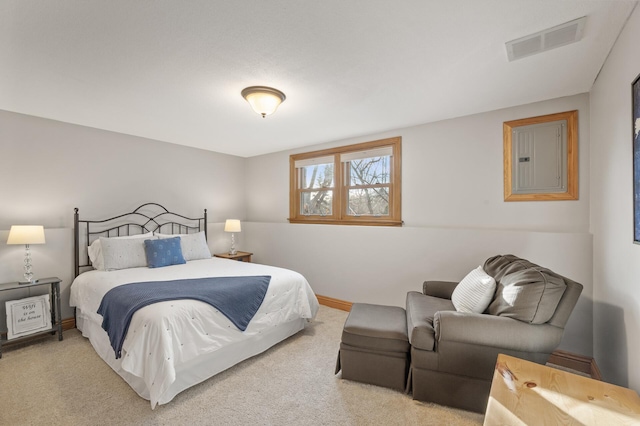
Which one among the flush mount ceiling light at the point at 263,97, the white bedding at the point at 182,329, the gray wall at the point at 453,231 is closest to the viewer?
the white bedding at the point at 182,329

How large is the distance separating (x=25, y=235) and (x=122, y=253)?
2.73ft

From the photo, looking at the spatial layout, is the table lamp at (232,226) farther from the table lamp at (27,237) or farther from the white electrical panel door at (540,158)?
the white electrical panel door at (540,158)

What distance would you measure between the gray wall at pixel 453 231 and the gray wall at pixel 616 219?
16cm

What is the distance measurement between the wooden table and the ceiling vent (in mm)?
1877

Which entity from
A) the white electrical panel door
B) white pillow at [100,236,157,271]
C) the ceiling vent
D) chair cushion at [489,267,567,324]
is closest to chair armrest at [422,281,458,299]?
chair cushion at [489,267,567,324]

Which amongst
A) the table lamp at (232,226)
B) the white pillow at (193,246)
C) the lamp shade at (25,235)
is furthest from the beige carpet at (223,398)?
the table lamp at (232,226)

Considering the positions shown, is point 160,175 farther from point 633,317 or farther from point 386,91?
point 633,317

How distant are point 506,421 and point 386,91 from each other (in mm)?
2382

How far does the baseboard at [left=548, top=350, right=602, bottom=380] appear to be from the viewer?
2545mm

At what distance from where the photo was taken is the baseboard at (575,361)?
8.35 feet

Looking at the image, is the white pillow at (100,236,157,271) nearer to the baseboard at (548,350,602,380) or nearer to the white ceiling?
the white ceiling

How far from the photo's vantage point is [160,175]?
4352mm

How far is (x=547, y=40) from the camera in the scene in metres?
1.83

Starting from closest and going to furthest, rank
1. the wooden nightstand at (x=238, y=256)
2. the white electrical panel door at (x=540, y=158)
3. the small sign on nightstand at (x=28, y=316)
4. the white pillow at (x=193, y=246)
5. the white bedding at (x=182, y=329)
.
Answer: the white bedding at (x=182, y=329), the white electrical panel door at (x=540, y=158), the small sign on nightstand at (x=28, y=316), the white pillow at (x=193, y=246), the wooden nightstand at (x=238, y=256)
